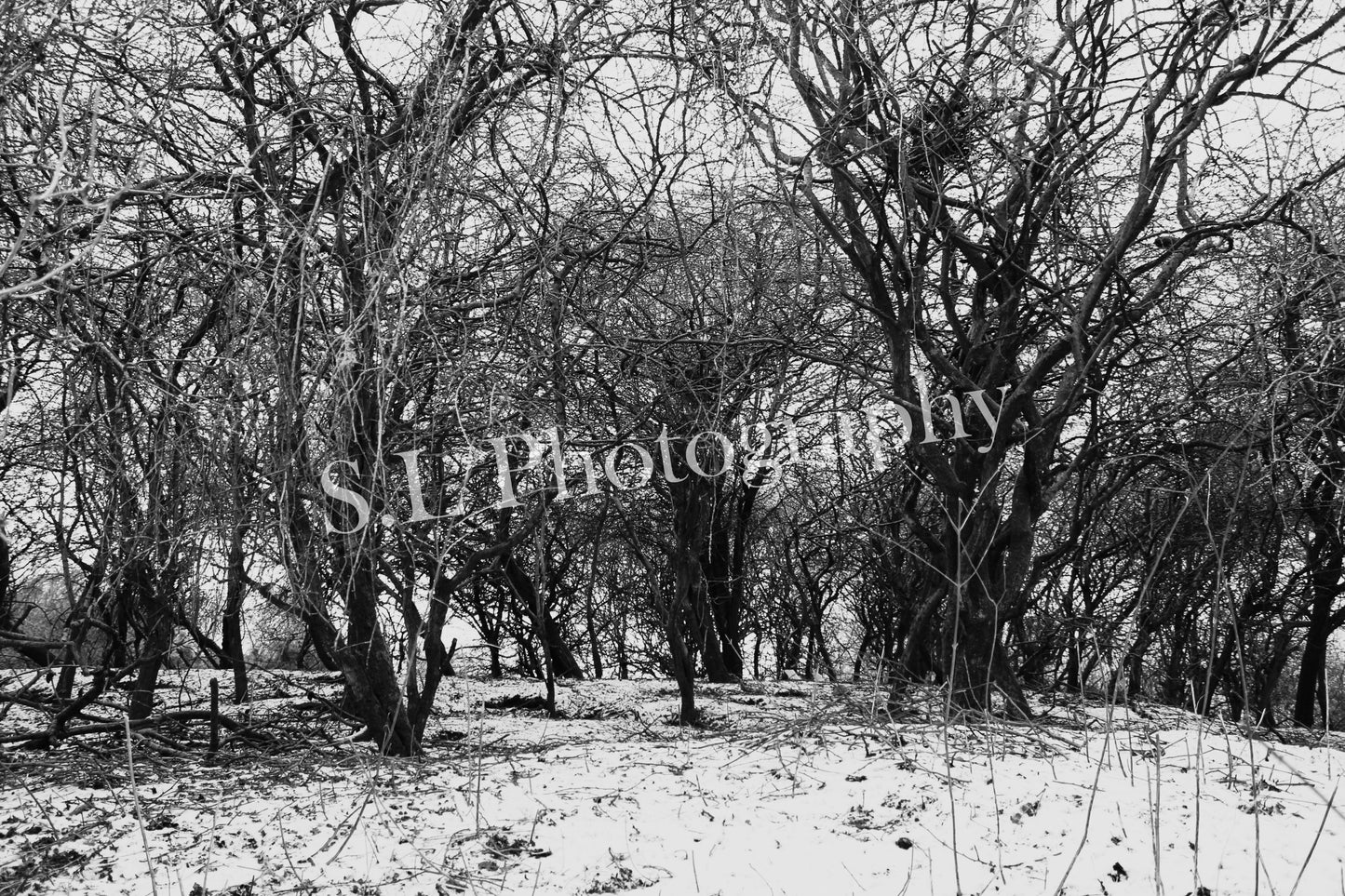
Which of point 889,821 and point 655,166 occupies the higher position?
point 655,166

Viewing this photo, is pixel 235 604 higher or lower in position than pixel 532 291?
lower

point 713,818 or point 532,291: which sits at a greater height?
point 532,291

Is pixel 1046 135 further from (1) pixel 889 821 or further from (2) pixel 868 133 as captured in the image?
(1) pixel 889 821

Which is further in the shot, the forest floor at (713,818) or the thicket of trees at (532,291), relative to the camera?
the thicket of trees at (532,291)

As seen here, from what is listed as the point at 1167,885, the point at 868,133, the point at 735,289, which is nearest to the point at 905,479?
the point at 735,289

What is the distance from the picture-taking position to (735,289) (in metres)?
6.45

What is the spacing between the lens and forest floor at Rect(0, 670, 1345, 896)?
2.85 metres

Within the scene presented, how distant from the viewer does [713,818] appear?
3.37 m

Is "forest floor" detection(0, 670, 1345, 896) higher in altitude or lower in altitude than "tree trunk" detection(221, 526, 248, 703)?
lower

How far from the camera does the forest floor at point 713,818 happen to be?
112 inches

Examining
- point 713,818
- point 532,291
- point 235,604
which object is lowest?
point 713,818

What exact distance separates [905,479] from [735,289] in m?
2.21

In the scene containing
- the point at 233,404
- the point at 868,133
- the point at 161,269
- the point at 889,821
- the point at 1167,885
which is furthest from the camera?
the point at 868,133

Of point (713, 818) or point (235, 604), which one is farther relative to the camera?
point (235, 604)
